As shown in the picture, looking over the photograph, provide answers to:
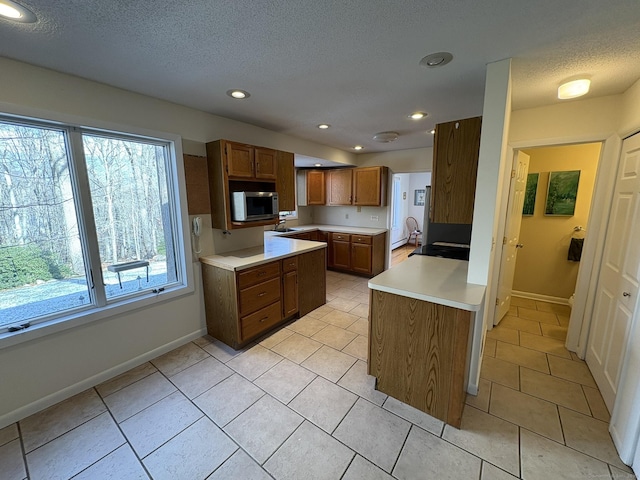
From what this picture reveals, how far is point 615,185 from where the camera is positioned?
2.15 metres

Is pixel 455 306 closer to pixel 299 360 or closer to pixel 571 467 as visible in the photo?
pixel 571 467

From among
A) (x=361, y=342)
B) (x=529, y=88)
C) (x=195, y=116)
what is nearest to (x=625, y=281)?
(x=529, y=88)

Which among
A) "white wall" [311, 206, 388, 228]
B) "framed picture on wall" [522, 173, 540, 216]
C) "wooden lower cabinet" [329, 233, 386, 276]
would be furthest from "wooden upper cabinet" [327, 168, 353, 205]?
"framed picture on wall" [522, 173, 540, 216]

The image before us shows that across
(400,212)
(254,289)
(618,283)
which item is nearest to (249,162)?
(254,289)

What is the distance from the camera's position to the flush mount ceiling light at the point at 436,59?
156 centimetres

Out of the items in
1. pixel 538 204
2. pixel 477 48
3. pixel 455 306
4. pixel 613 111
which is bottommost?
pixel 455 306

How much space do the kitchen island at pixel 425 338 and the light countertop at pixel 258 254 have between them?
1267mm

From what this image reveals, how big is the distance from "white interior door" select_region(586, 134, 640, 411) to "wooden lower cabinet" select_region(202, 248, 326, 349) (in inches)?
106

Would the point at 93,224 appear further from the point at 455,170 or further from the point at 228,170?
the point at 455,170

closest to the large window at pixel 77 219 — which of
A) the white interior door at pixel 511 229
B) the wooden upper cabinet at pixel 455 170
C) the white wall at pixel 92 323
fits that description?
the white wall at pixel 92 323

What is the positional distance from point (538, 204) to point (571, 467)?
328 cm

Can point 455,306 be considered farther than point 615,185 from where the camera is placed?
No

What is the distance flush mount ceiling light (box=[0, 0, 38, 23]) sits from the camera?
1.17m

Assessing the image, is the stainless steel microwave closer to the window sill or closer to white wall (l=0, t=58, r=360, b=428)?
white wall (l=0, t=58, r=360, b=428)
